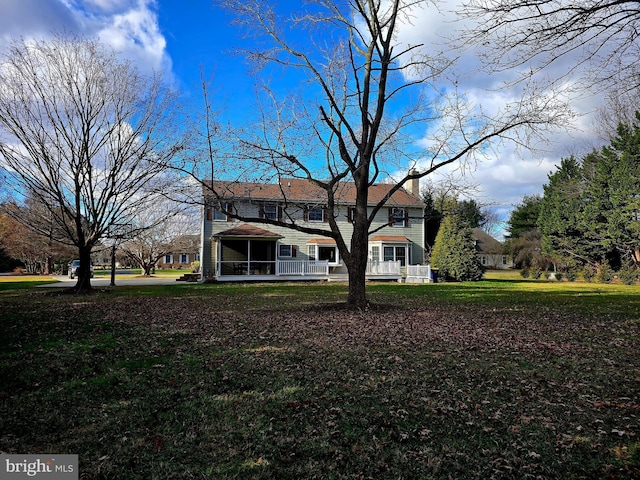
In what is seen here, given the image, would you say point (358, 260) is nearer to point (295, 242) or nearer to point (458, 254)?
point (458, 254)

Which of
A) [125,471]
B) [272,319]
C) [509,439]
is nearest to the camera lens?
[125,471]

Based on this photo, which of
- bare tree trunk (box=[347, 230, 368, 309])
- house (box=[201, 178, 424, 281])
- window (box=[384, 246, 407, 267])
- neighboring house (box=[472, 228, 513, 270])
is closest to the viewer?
bare tree trunk (box=[347, 230, 368, 309])

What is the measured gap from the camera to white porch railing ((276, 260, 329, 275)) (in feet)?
80.5

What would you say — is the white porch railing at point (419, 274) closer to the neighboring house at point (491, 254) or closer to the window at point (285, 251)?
the window at point (285, 251)

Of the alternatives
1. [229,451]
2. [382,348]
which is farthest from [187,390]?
[382,348]

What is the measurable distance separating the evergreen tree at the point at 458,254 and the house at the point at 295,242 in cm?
252

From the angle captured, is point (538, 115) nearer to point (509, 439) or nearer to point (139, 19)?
point (509, 439)

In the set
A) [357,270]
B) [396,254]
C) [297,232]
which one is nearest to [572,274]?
[396,254]

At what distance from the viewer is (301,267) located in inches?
973

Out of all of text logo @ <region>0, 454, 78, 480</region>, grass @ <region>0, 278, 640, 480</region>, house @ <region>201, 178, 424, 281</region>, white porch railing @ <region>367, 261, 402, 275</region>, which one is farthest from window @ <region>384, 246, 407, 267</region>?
text logo @ <region>0, 454, 78, 480</region>

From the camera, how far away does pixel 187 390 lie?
4.35 meters

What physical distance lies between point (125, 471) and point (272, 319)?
21.2ft

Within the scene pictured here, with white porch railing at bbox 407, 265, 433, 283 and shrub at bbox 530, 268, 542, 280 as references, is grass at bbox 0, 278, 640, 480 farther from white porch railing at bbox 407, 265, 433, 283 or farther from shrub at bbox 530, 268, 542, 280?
shrub at bbox 530, 268, 542, 280

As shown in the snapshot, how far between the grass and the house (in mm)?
16603
